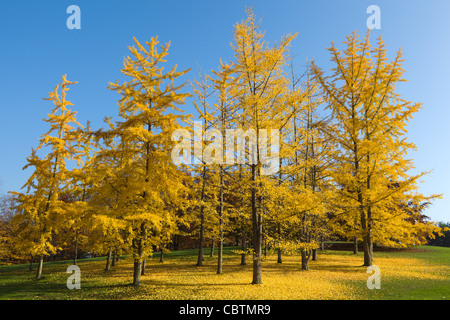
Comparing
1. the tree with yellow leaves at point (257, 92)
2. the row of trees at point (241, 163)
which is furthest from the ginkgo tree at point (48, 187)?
the tree with yellow leaves at point (257, 92)

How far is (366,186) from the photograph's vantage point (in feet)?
57.6

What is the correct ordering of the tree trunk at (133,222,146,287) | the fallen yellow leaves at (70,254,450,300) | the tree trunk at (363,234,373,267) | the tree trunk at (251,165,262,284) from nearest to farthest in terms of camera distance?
the fallen yellow leaves at (70,254,450,300) < the tree trunk at (251,165,262,284) < the tree trunk at (133,222,146,287) < the tree trunk at (363,234,373,267)

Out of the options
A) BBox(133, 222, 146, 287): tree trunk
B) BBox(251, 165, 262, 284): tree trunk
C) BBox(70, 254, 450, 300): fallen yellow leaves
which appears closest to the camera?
BBox(70, 254, 450, 300): fallen yellow leaves

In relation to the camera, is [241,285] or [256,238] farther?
[256,238]

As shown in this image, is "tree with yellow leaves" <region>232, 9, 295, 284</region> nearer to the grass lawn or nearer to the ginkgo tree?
the grass lawn

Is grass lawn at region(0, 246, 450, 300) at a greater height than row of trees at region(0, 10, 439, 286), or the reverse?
row of trees at region(0, 10, 439, 286)

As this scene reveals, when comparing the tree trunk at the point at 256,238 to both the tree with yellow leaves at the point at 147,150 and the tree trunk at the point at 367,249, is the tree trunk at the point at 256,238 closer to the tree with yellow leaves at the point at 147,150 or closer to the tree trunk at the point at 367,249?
the tree with yellow leaves at the point at 147,150

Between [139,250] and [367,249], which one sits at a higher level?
[139,250]

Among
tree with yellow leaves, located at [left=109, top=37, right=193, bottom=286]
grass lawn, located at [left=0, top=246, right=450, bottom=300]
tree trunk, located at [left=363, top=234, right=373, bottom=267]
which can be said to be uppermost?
tree with yellow leaves, located at [left=109, top=37, right=193, bottom=286]

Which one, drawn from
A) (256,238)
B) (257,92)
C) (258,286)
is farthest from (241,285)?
(257,92)

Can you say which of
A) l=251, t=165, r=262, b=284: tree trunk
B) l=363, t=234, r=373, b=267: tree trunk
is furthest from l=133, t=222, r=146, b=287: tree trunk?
l=363, t=234, r=373, b=267: tree trunk

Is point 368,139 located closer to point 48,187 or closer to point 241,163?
point 241,163

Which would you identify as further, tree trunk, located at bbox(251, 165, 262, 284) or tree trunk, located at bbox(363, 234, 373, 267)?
tree trunk, located at bbox(363, 234, 373, 267)
